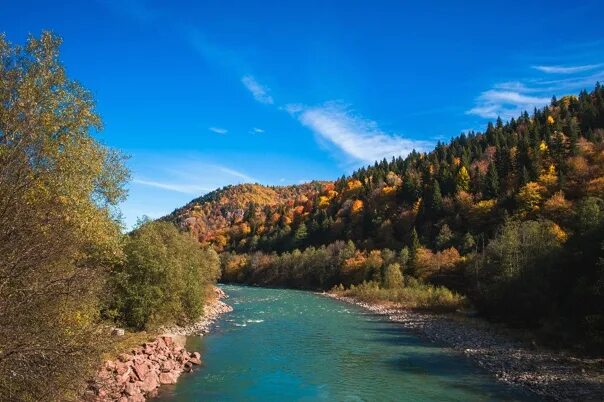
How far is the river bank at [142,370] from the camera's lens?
694 inches

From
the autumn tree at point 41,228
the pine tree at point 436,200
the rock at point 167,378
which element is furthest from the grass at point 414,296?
the autumn tree at point 41,228

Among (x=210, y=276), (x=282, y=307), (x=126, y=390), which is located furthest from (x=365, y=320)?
(x=126, y=390)

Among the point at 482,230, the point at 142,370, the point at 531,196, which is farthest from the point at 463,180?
the point at 142,370

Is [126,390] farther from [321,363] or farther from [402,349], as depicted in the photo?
[402,349]

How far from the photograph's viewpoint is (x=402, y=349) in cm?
3119

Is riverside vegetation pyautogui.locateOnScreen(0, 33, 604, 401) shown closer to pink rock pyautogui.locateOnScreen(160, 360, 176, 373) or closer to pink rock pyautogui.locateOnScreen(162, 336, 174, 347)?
pink rock pyautogui.locateOnScreen(162, 336, 174, 347)

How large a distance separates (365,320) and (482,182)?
6075 centimetres

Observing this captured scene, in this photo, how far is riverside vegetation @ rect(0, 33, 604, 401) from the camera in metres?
9.85

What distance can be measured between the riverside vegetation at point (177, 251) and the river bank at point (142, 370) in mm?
1075

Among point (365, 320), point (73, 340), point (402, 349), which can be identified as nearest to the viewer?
point (73, 340)

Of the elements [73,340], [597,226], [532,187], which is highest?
[532,187]

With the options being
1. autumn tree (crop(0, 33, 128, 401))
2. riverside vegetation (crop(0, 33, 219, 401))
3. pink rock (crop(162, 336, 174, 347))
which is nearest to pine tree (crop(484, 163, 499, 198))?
pink rock (crop(162, 336, 174, 347))

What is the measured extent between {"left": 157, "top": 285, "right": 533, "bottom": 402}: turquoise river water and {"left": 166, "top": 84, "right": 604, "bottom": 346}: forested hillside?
30.9 feet

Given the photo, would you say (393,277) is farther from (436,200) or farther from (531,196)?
(436,200)
